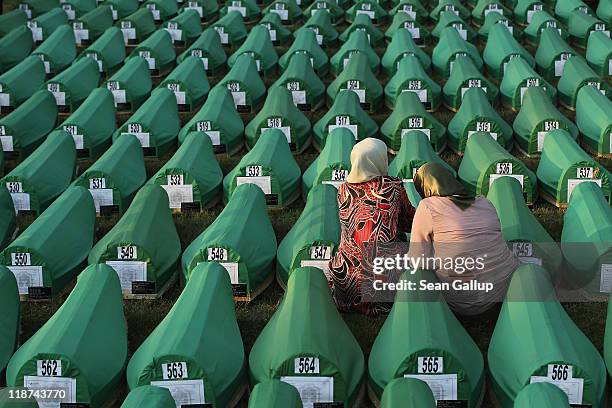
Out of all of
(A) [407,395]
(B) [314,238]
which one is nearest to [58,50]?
(B) [314,238]

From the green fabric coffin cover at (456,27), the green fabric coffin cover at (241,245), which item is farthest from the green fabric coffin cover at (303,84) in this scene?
the green fabric coffin cover at (241,245)

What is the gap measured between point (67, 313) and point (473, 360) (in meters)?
2.69

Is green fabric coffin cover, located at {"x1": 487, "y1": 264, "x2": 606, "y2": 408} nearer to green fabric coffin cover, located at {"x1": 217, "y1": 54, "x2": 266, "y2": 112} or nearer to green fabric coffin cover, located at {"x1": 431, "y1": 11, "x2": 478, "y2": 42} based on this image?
green fabric coffin cover, located at {"x1": 217, "y1": 54, "x2": 266, "y2": 112}

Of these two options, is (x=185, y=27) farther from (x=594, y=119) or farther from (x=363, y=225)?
(x=363, y=225)

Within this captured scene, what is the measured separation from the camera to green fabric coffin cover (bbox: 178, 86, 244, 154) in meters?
10.6

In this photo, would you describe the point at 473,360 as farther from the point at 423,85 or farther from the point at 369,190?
the point at 423,85

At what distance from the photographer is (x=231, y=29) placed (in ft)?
48.1

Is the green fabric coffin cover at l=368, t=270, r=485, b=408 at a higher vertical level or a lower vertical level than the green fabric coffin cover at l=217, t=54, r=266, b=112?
lower

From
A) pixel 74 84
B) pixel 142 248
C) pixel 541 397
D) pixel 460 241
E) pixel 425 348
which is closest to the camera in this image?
pixel 541 397

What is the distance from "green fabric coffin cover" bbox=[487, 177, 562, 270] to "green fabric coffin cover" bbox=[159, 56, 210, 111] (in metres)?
5.21

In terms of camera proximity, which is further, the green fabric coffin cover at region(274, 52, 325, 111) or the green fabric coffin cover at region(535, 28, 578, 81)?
the green fabric coffin cover at region(535, 28, 578, 81)

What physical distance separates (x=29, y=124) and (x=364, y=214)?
18.0 ft

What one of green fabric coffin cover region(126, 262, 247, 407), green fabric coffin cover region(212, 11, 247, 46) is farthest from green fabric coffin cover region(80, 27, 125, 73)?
green fabric coffin cover region(126, 262, 247, 407)

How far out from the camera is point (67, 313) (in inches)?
253
